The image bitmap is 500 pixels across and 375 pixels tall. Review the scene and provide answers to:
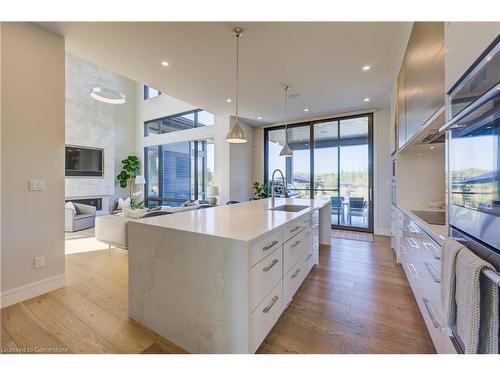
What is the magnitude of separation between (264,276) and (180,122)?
6.70 meters

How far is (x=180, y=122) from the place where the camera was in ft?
23.0

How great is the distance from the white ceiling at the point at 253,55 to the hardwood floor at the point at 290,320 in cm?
277

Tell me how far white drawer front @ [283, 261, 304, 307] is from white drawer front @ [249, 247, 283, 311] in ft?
0.67

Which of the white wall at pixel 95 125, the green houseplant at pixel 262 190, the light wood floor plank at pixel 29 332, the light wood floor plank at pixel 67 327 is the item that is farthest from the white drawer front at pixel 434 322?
the white wall at pixel 95 125

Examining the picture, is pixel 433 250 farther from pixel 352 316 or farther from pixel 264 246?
pixel 264 246

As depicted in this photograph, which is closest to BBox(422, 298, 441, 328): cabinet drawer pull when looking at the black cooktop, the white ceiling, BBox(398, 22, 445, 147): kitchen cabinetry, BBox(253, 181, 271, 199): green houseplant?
the black cooktop

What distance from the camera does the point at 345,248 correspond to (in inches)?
148

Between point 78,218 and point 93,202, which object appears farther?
point 93,202

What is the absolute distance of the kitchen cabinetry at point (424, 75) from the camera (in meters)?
1.45

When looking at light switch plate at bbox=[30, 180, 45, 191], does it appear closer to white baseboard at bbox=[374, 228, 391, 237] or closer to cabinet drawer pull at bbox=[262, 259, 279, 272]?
cabinet drawer pull at bbox=[262, 259, 279, 272]

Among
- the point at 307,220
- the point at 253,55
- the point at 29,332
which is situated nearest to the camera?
the point at 29,332

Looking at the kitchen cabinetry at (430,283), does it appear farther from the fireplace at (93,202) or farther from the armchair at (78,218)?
the fireplace at (93,202)

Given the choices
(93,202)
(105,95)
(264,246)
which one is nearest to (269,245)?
(264,246)
